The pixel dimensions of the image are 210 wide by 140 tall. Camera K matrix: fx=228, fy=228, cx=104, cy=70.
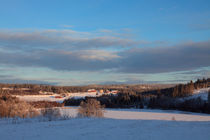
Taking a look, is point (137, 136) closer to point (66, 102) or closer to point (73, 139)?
point (73, 139)

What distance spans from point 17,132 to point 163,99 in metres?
64.6

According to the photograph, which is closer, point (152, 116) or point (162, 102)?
point (152, 116)

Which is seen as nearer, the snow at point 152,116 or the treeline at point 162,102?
the snow at point 152,116

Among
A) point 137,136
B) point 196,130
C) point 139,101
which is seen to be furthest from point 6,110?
point 139,101

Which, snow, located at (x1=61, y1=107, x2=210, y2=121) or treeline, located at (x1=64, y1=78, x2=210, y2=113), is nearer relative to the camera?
snow, located at (x1=61, y1=107, x2=210, y2=121)

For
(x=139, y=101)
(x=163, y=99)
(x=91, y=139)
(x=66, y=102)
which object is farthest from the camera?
(x=66, y=102)

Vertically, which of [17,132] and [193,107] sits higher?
[17,132]

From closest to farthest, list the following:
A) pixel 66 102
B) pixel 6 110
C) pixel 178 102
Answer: pixel 6 110, pixel 178 102, pixel 66 102

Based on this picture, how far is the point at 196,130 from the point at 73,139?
7.60 metres

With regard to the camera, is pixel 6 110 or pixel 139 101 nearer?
pixel 6 110

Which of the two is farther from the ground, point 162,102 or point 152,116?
point 162,102

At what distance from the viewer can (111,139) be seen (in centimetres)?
1209

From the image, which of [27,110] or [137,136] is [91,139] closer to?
[137,136]

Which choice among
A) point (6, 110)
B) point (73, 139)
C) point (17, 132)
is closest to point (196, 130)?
point (73, 139)
